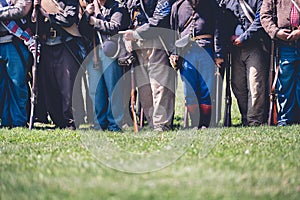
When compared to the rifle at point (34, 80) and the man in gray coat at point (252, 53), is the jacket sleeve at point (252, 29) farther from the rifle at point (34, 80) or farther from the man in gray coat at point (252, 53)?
the rifle at point (34, 80)

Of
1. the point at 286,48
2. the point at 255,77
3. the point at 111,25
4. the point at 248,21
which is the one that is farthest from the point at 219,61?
the point at 111,25

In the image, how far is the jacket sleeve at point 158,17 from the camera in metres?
11.6

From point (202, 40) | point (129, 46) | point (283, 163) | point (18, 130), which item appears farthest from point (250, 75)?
point (283, 163)

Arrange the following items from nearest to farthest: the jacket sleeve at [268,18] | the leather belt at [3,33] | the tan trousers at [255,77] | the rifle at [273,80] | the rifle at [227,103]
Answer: the jacket sleeve at [268,18] → the rifle at [273,80] → the tan trousers at [255,77] → the rifle at [227,103] → the leather belt at [3,33]

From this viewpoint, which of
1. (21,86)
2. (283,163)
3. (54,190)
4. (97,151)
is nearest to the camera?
(54,190)

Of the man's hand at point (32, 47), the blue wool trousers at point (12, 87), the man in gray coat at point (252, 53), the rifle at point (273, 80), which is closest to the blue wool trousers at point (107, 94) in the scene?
the man's hand at point (32, 47)

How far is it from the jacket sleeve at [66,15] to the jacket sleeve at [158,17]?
1.17 metres

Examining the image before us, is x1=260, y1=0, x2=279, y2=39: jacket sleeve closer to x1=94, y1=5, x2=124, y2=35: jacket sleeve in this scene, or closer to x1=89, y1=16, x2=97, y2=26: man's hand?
x1=94, y1=5, x2=124, y2=35: jacket sleeve

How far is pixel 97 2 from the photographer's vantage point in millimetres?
12148

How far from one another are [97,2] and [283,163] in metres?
6.11

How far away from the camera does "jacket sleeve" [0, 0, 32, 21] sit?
12156 mm

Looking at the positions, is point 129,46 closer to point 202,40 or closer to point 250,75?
point 202,40

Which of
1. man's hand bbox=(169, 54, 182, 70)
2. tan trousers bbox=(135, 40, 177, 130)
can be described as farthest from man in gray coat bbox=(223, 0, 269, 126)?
tan trousers bbox=(135, 40, 177, 130)

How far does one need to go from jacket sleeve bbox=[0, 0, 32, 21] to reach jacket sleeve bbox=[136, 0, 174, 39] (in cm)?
197
